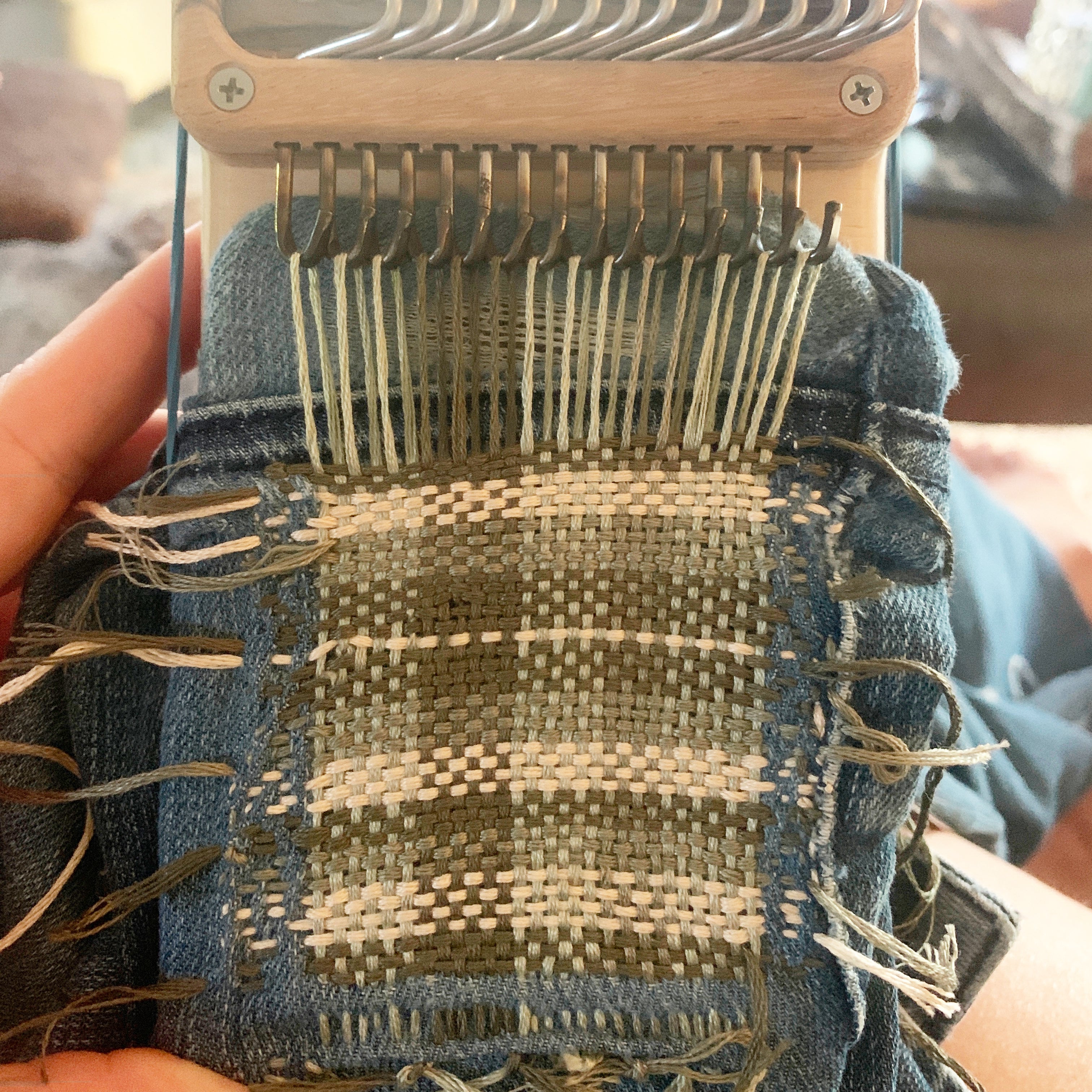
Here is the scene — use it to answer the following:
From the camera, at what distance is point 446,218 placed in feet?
1.26

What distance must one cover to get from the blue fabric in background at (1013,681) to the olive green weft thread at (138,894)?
0.55 meters

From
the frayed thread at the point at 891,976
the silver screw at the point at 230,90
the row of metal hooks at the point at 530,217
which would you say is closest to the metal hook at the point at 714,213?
the row of metal hooks at the point at 530,217

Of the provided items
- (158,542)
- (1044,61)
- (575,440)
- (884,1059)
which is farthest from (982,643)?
(1044,61)

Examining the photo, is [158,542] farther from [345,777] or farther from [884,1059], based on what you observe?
[884,1059]

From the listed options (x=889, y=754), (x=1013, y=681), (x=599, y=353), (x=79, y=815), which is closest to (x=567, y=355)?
(x=599, y=353)

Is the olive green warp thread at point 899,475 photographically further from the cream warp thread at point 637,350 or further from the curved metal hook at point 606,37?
the curved metal hook at point 606,37

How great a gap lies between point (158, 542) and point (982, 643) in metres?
0.74

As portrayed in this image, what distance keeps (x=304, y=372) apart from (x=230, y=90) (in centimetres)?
13

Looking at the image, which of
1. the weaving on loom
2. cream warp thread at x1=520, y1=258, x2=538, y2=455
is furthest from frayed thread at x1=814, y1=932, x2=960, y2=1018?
cream warp thread at x1=520, y1=258, x2=538, y2=455

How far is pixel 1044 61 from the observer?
1224 millimetres

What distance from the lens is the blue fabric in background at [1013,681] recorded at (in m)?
0.75

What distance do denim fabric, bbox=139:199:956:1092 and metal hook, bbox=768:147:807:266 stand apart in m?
0.03

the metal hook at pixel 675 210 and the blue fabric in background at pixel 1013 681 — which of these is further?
the blue fabric in background at pixel 1013 681

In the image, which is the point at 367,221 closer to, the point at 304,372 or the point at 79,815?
the point at 304,372
